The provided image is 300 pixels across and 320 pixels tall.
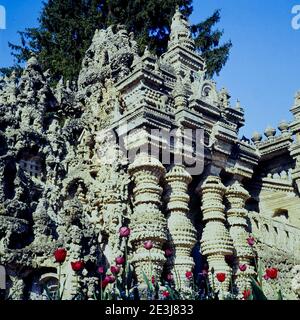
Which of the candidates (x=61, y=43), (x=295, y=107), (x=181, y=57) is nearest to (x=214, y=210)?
(x=295, y=107)

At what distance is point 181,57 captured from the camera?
15281 millimetres

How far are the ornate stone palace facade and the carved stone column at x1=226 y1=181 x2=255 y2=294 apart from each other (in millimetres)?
29

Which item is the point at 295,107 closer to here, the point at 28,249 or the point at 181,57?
the point at 181,57

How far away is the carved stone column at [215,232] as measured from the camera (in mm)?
12000

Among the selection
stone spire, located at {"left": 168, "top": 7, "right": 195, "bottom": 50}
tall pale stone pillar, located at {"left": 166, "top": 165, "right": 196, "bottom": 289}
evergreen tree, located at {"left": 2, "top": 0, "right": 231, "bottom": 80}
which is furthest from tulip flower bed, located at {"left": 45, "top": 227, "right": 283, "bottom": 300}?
evergreen tree, located at {"left": 2, "top": 0, "right": 231, "bottom": 80}

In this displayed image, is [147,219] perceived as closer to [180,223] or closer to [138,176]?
[180,223]

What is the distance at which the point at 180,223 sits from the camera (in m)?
11.5

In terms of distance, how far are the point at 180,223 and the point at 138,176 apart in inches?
56.6

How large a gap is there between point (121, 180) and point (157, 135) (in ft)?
4.41

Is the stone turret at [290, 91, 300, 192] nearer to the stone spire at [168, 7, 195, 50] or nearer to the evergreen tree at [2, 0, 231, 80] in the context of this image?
the stone spire at [168, 7, 195, 50]

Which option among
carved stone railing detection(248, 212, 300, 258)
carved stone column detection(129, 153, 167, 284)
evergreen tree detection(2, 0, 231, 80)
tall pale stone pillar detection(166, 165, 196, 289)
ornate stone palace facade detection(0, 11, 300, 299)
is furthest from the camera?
evergreen tree detection(2, 0, 231, 80)

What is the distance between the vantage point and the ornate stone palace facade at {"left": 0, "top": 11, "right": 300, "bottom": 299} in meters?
10.3

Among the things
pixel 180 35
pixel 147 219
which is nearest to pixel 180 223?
pixel 147 219
